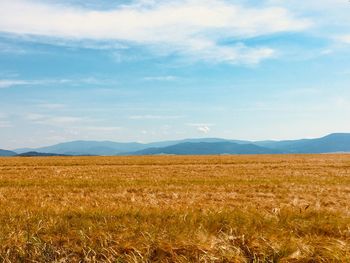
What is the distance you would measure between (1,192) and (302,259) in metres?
16.9

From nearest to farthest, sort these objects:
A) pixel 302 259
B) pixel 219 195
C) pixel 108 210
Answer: pixel 302 259 < pixel 108 210 < pixel 219 195

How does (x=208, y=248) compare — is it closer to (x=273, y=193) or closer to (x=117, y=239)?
(x=117, y=239)

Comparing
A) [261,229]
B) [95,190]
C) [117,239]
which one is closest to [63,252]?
[117,239]

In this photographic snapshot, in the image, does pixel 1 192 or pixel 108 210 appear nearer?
pixel 108 210

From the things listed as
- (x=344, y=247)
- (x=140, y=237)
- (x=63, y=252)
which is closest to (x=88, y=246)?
(x=63, y=252)

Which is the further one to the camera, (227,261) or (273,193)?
(273,193)

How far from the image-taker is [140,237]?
30.0 feet

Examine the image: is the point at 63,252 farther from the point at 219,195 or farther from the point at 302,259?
the point at 219,195

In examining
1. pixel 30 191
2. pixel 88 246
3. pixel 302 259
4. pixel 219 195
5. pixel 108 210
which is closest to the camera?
pixel 302 259

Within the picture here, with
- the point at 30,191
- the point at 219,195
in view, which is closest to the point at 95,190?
the point at 30,191

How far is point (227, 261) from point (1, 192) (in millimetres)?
15843

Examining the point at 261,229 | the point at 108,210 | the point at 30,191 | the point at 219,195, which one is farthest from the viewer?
the point at 30,191

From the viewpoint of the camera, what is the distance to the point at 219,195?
64.7ft

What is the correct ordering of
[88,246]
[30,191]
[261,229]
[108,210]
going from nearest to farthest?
[88,246], [261,229], [108,210], [30,191]
